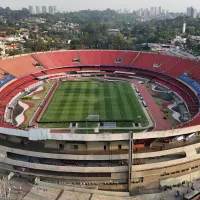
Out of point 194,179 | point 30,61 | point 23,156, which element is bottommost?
point 194,179

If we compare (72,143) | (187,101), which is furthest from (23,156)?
(187,101)

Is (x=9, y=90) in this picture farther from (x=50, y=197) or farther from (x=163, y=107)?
(x=50, y=197)

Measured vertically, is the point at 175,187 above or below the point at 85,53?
below

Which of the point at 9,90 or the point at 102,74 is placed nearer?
the point at 9,90

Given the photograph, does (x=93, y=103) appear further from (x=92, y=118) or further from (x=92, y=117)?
(x=92, y=118)

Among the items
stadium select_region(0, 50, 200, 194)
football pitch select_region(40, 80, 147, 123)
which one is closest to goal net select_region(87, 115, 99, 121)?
stadium select_region(0, 50, 200, 194)

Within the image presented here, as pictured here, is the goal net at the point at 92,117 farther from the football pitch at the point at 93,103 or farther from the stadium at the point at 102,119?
the football pitch at the point at 93,103

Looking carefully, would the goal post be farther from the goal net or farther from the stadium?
the stadium

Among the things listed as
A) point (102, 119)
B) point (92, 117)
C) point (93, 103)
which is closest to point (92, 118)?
point (92, 117)
